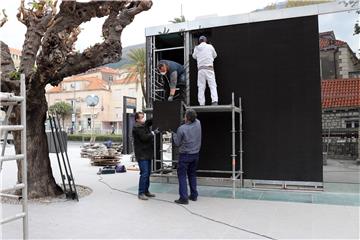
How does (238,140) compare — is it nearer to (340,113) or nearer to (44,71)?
(340,113)

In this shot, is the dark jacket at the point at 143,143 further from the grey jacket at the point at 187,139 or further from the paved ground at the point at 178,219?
the paved ground at the point at 178,219

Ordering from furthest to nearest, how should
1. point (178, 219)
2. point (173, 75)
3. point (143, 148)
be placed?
point (173, 75) → point (143, 148) → point (178, 219)

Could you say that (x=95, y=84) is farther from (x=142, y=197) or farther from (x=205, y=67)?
(x=142, y=197)

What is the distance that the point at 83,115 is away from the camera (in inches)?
2665

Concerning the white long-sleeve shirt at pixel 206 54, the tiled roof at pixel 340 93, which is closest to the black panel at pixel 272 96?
the tiled roof at pixel 340 93

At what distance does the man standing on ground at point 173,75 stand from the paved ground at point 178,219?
2.44m

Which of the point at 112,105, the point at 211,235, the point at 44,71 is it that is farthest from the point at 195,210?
the point at 112,105

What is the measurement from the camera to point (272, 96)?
8.39 metres

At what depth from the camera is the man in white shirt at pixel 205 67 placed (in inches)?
331

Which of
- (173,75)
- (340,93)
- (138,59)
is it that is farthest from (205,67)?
(138,59)

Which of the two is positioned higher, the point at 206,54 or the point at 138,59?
the point at 138,59

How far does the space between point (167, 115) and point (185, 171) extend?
1.27m

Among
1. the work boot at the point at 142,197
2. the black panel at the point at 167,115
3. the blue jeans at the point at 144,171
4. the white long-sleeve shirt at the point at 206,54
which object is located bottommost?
the work boot at the point at 142,197

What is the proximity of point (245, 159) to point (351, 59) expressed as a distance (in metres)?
3.30
